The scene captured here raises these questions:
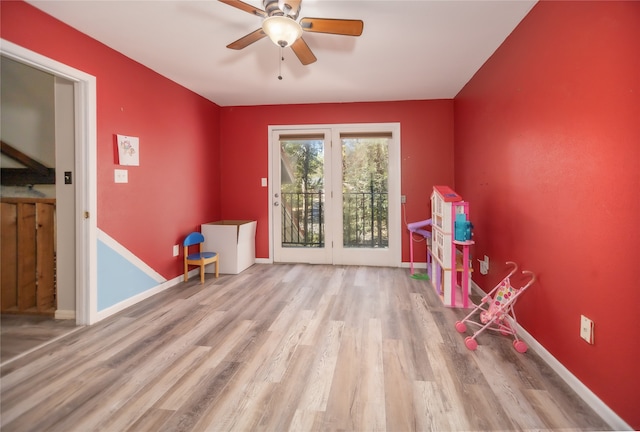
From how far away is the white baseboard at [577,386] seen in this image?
1438 millimetres

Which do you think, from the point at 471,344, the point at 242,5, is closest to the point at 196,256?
the point at 242,5

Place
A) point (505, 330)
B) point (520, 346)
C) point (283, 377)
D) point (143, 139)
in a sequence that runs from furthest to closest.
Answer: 1. point (143, 139)
2. point (505, 330)
3. point (520, 346)
4. point (283, 377)

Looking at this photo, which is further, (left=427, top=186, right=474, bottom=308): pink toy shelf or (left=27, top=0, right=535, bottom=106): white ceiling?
(left=427, top=186, right=474, bottom=308): pink toy shelf

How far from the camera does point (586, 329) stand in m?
1.64

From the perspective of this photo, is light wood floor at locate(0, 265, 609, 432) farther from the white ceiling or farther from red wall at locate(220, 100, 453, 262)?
the white ceiling

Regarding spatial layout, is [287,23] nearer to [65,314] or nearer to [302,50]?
[302,50]

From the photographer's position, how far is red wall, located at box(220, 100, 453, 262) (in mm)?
4484

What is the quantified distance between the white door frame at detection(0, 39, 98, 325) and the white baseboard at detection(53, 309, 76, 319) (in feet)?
0.65

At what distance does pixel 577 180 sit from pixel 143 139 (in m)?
3.65

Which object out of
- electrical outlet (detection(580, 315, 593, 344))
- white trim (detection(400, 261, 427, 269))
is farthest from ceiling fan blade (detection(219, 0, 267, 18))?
white trim (detection(400, 261, 427, 269))

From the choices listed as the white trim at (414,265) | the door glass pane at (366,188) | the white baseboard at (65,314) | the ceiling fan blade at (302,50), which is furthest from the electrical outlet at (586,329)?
the white baseboard at (65,314)

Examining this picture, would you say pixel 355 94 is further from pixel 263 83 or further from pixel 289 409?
pixel 289 409

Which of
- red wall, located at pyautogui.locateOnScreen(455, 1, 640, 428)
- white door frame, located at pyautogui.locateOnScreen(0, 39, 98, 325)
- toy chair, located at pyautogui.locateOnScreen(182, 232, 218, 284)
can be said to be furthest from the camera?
toy chair, located at pyautogui.locateOnScreen(182, 232, 218, 284)

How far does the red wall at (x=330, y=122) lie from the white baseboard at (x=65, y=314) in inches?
97.4
